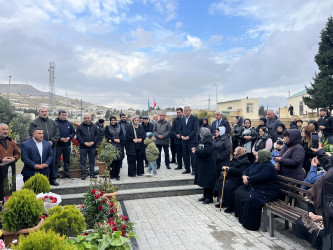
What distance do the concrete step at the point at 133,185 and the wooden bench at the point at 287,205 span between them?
9.64 feet

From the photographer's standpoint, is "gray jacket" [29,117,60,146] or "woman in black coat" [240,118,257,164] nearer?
"gray jacket" [29,117,60,146]

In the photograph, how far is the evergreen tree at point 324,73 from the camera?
27.2 metres

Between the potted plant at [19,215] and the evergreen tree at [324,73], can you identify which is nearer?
the potted plant at [19,215]

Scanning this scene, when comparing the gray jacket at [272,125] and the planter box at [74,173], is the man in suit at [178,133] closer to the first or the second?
the gray jacket at [272,125]

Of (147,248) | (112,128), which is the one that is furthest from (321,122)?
(147,248)

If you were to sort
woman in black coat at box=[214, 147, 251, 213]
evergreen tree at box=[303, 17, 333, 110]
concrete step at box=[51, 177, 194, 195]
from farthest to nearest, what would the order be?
evergreen tree at box=[303, 17, 333, 110]
concrete step at box=[51, 177, 194, 195]
woman in black coat at box=[214, 147, 251, 213]

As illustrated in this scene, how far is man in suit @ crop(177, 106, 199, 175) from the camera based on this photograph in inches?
322

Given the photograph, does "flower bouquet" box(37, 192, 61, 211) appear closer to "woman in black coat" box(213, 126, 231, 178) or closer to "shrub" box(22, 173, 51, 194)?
"shrub" box(22, 173, 51, 194)

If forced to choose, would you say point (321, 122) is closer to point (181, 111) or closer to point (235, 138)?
point (235, 138)

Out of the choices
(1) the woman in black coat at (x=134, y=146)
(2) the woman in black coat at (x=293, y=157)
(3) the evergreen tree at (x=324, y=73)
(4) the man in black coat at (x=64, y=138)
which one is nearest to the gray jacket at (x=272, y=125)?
(2) the woman in black coat at (x=293, y=157)

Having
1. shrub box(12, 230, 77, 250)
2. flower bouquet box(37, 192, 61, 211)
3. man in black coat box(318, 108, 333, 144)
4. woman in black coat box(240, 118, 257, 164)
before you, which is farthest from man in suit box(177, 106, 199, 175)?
shrub box(12, 230, 77, 250)

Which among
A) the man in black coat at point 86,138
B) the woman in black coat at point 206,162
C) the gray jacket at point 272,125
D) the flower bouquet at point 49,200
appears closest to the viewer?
the flower bouquet at point 49,200

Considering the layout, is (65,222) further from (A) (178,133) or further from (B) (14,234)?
(A) (178,133)

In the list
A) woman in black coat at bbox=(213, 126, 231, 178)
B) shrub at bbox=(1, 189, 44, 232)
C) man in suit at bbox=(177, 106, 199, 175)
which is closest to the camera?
shrub at bbox=(1, 189, 44, 232)
